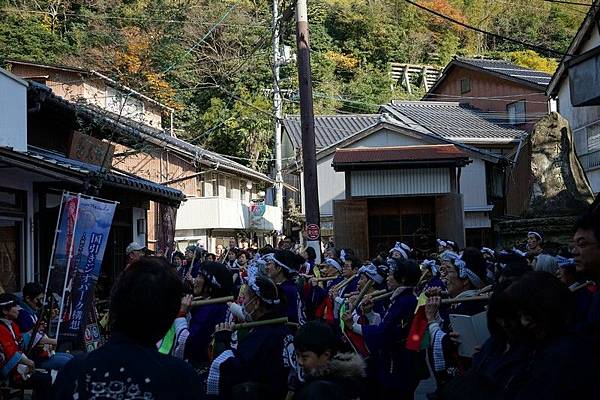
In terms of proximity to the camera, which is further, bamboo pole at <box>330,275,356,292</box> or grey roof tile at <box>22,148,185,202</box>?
grey roof tile at <box>22,148,185,202</box>

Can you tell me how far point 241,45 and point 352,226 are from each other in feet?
66.3

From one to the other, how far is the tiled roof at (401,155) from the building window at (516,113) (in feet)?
59.2

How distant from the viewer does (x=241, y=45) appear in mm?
38281

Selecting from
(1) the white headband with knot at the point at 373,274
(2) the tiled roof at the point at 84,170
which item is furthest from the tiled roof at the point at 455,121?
(1) the white headband with knot at the point at 373,274

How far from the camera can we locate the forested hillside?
105 ft

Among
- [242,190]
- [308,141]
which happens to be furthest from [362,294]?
[242,190]

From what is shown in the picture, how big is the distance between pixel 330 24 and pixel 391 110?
17.2 metres

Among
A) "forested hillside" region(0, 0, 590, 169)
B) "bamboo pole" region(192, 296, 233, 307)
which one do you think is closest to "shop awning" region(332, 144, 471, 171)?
"forested hillside" region(0, 0, 590, 169)

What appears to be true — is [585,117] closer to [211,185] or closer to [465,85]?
[211,185]

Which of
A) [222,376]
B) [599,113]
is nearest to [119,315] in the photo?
[222,376]

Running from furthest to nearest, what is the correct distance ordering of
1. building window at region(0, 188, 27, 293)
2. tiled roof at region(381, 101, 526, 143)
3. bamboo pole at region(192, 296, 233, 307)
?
tiled roof at region(381, 101, 526, 143) < building window at region(0, 188, 27, 293) < bamboo pole at region(192, 296, 233, 307)

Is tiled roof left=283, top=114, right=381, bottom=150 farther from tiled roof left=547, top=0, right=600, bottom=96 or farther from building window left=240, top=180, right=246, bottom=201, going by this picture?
tiled roof left=547, top=0, right=600, bottom=96

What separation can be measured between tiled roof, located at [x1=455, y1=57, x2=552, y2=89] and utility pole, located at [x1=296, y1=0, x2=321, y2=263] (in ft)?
75.4

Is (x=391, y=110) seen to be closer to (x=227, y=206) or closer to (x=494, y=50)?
(x=227, y=206)
